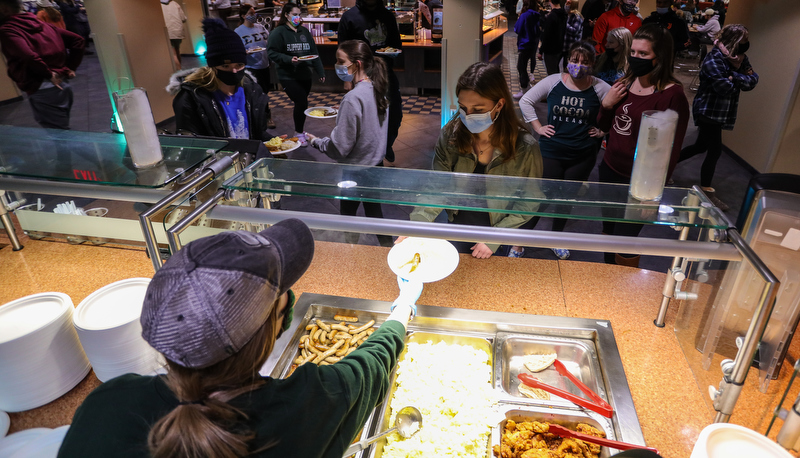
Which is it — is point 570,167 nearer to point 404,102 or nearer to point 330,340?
point 330,340

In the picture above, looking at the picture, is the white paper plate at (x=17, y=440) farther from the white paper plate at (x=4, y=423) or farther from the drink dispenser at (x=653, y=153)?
the drink dispenser at (x=653, y=153)

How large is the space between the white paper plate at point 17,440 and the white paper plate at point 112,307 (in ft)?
0.93

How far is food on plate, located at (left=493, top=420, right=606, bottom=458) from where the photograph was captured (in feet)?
4.46

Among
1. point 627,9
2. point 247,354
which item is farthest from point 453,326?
point 627,9

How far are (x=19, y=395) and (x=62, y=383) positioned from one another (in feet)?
0.35

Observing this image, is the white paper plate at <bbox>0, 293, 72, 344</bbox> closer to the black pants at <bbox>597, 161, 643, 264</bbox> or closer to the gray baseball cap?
the gray baseball cap

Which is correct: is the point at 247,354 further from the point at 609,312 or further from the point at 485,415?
the point at 609,312

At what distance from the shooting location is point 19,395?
1.39m

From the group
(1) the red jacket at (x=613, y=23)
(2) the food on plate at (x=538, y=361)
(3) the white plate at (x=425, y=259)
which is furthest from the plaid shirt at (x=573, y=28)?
(2) the food on plate at (x=538, y=361)

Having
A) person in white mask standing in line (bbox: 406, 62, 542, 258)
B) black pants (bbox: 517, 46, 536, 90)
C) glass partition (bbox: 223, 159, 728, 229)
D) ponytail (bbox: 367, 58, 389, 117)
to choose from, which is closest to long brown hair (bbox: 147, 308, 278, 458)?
glass partition (bbox: 223, 159, 728, 229)

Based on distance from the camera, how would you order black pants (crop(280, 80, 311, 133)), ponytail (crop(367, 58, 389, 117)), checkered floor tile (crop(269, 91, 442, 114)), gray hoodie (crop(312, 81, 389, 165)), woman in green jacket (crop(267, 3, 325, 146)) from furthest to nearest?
checkered floor tile (crop(269, 91, 442, 114)) → black pants (crop(280, 80, 311, 133)) → woman in green jacket (crop(267, 3, 325, 146)) → ponytail (crop(367, 58, 389, 117)) → gray hoodie (crop(312, 81, 389, 165))

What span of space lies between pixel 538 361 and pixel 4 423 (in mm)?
1653

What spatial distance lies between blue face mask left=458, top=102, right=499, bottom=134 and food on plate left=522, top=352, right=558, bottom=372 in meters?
1.06

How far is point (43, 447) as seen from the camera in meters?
1.18
